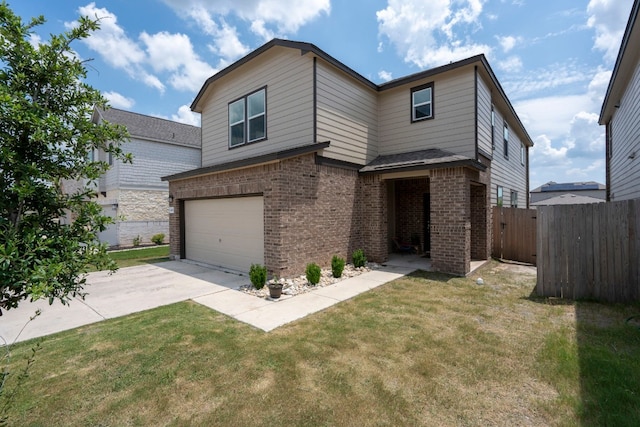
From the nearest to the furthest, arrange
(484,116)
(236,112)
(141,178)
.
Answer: (484,116), (236,112), (141,178)

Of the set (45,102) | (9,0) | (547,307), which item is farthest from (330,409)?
(547,307)

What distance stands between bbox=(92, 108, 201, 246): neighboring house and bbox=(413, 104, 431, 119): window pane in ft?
49.9

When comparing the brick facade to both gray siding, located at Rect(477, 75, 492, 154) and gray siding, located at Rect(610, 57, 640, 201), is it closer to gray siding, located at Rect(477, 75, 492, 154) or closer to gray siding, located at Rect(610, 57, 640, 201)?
gray siding, located at Rect(477, 75, 492, 154)

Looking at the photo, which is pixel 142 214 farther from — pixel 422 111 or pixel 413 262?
pixel 422 111

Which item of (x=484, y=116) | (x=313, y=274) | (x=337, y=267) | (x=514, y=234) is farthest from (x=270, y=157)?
(x=514, y=234)

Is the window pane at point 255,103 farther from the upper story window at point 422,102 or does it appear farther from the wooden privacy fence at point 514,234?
the wooden privacy fence at point 514,234

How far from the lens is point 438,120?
32.9 ft

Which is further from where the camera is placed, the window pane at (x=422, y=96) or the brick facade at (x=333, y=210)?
the window pane at (x=422, y=96)

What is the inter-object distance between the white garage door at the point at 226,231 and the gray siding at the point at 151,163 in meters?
8.14

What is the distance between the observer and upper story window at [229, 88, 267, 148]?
10523mm

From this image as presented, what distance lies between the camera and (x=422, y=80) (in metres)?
10.2

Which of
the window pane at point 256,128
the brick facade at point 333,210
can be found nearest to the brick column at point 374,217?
the brick facade at point 333,210

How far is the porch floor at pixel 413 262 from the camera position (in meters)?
9.42

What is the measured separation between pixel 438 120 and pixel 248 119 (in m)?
6.80
